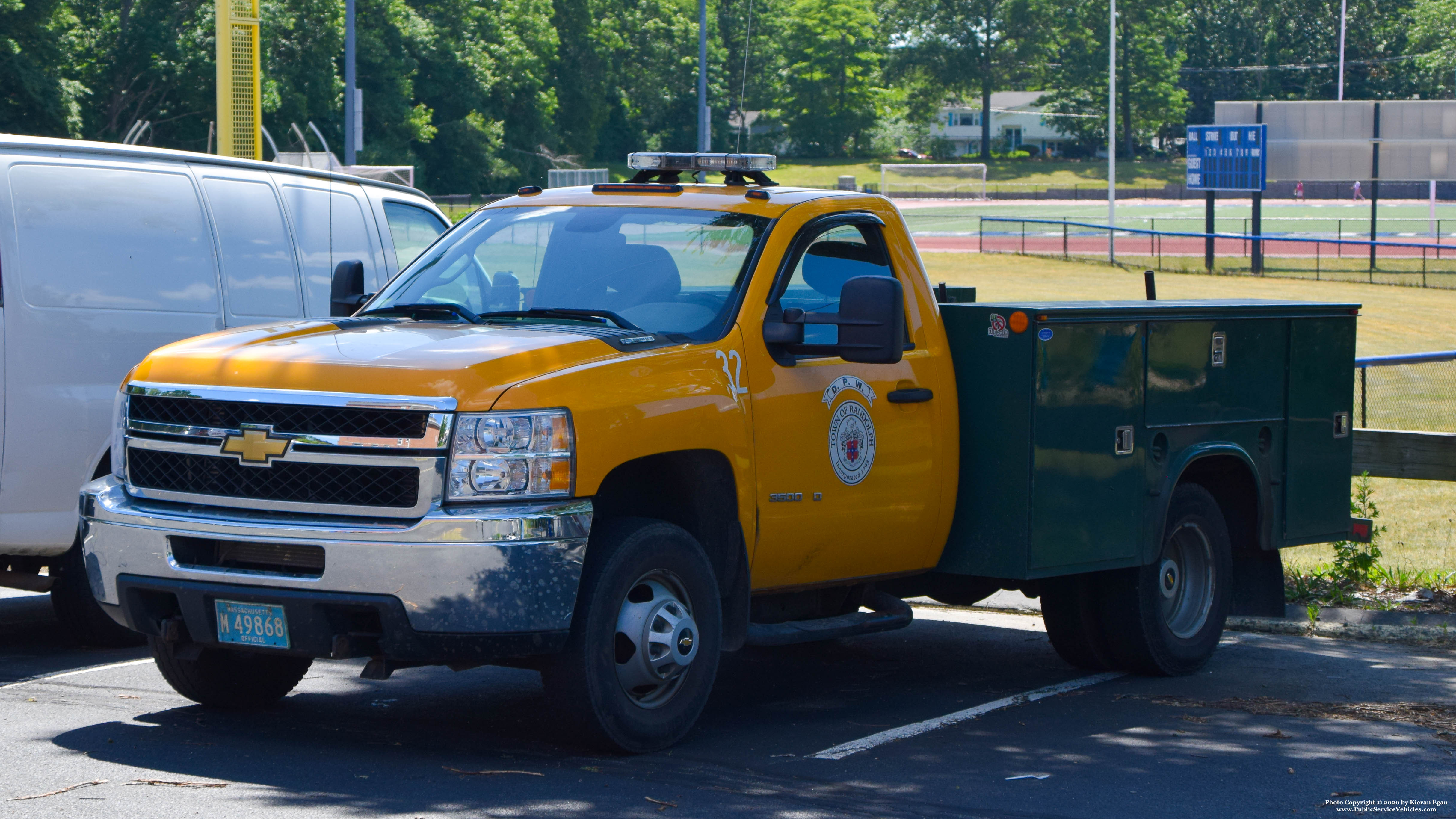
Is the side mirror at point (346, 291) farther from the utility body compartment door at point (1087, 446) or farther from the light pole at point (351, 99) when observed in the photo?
the light pole at point (351, 99)

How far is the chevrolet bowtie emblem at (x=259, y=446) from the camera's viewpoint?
Result: 5.83m

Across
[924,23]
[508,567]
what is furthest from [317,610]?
[924,23]

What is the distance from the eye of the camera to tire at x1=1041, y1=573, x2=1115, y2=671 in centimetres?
827

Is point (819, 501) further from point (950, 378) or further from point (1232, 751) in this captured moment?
point (1232, 751)

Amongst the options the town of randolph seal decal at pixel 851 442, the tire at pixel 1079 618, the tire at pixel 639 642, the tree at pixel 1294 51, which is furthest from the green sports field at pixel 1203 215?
the tire at pixel 639 642

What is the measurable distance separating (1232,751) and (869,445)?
182 cm

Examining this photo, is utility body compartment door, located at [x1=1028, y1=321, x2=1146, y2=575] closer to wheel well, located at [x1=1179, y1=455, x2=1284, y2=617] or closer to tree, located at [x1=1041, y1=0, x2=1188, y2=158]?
wheel well, located at [x1=1179, y1=455, x2=1284, y2=617]

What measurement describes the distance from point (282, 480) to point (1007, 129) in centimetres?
13686

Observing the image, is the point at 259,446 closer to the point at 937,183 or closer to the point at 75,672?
the point at 75,672

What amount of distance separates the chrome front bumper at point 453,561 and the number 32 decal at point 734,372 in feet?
2.80

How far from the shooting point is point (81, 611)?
8312 millimetres

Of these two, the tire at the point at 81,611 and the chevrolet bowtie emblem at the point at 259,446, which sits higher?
the chevrolet bowtie emblem at the point at 259,446

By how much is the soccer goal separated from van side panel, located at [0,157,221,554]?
75399 mm

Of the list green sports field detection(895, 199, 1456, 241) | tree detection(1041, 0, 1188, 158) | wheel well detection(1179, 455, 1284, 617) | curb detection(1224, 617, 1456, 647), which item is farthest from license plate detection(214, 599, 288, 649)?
tree detection(1041, 0, 1188, 158)
